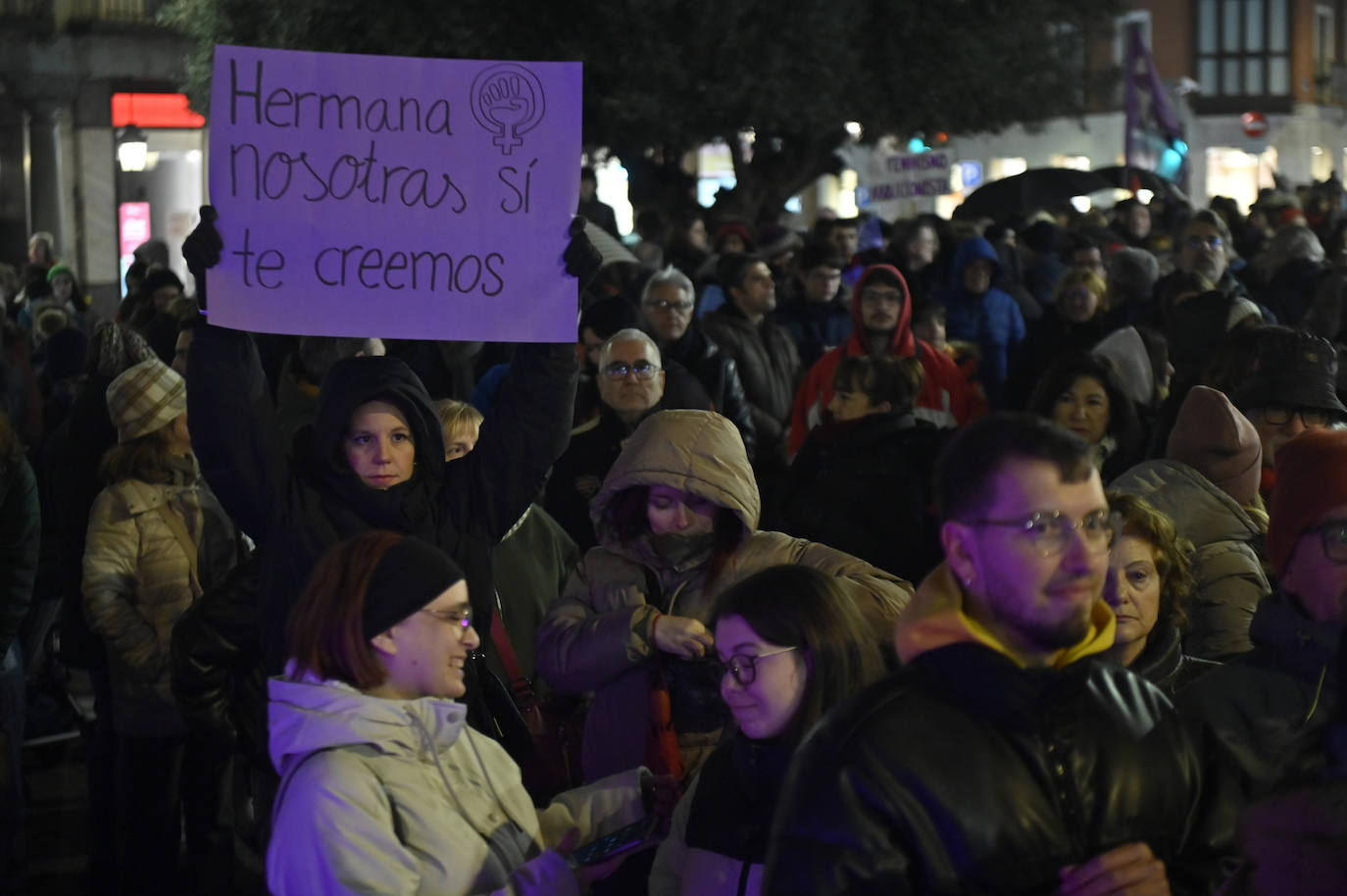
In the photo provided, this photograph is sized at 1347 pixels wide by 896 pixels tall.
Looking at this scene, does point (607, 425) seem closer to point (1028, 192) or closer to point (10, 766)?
point (10, 766)

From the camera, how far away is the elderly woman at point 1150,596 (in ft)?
12.8

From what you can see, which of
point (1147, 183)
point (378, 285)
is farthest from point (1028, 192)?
point (378, 285)

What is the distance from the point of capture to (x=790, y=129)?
18.0 meters

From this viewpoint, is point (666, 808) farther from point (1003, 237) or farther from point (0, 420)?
point (1003, 237)

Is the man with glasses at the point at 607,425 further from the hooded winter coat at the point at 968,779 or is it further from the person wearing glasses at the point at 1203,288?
the hooded winter coat at the point at 968,779

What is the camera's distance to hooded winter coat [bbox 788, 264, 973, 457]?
797cm

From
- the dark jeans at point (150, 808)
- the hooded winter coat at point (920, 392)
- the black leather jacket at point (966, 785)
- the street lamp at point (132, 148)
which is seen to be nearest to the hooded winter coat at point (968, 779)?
the black leather jacket at point (966, 785)

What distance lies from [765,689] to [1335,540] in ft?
3.51

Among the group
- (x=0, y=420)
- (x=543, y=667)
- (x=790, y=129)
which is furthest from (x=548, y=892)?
(x=790, y=129)

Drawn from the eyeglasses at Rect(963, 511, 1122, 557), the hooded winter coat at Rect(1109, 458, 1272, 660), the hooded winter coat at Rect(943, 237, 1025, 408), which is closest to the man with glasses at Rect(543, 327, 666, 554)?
the hooded winter coat at Rect(1109, 458, 1272, 660)

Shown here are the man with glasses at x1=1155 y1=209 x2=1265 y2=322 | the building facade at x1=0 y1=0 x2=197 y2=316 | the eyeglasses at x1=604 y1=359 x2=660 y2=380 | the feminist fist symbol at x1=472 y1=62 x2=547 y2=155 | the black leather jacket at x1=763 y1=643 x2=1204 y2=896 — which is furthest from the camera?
the building facade at x1=0 y1=0 x2=197 y2=316

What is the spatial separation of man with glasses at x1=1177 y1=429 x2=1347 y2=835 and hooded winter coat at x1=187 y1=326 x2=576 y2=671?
1.72m

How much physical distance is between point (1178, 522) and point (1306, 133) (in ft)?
156

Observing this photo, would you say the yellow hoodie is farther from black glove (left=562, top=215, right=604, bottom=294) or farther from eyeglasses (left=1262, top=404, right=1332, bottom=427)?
eyeglasses (left=1262, top=404, right=1332, bottom=427)
